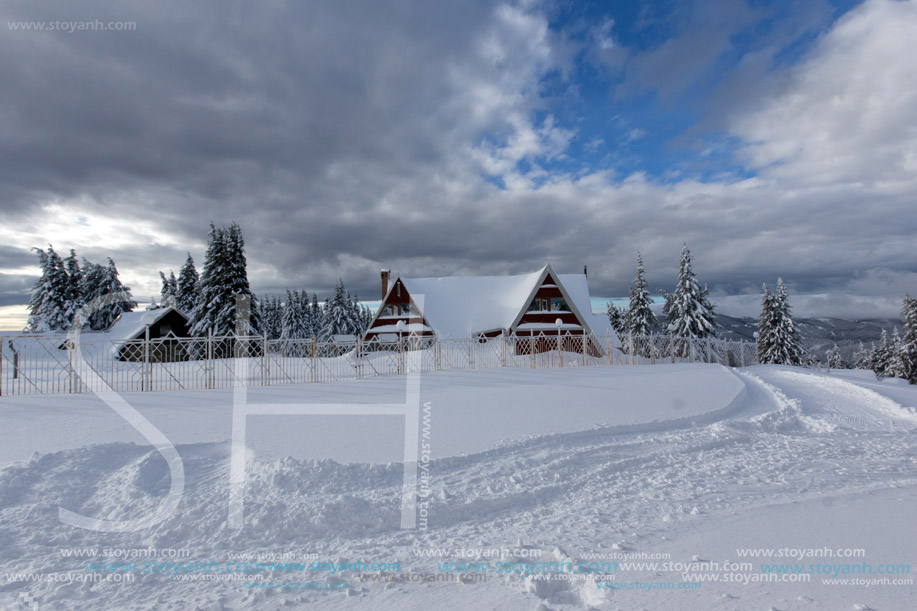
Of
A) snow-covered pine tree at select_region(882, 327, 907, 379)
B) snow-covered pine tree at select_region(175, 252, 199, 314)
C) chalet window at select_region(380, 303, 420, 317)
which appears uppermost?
snow-covered pine tree at select_region(175, 252, 199, 314)

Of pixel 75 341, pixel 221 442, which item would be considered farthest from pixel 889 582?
pixel 75 341

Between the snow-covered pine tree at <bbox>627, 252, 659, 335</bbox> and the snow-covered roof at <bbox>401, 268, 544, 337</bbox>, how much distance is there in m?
13.4

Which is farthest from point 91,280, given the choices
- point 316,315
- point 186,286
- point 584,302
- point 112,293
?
point 584,302

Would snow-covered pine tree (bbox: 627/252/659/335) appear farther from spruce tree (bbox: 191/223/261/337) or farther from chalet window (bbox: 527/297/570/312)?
spruce tree (bbox: 191/223/261/337)

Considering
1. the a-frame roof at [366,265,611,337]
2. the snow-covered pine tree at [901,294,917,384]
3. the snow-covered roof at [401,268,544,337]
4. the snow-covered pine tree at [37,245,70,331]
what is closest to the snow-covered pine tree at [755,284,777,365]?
the snow-covered pine tree at [901,294,917,384]

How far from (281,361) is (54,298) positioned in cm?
3389

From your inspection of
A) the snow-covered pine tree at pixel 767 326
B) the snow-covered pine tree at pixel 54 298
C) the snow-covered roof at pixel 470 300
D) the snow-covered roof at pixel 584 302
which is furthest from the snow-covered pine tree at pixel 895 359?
the snow-covered pine tree at pixel 54 298

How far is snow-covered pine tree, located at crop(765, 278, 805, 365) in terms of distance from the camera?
37372 mm

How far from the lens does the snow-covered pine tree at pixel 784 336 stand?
123ft

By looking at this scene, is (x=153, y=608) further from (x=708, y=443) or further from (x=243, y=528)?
(x=708, y=443)

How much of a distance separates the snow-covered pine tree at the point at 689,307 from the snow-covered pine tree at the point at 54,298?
166ft

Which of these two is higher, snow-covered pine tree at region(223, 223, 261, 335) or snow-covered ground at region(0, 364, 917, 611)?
snow-covered pine tree at region(223, 223, 261, 335)

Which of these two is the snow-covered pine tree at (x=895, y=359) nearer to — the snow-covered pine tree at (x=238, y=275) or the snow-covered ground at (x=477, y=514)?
the snow-covered ground at (x=477, y=514)

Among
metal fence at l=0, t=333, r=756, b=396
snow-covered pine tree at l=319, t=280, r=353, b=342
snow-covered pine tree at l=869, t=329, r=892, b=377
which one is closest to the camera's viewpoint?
metal fence at l=0, t=333, r=756, b=396
